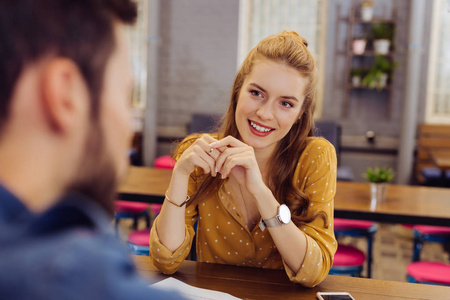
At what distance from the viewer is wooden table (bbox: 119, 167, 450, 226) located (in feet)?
7.30

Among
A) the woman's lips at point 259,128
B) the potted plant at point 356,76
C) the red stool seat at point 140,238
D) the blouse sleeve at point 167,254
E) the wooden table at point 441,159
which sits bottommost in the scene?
the red stool seat at point 140,238

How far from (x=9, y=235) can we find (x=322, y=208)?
115cm

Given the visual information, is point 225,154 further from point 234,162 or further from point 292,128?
point 292,128

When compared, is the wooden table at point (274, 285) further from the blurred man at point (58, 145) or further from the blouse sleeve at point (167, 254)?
the blurred man at point (58, 145)

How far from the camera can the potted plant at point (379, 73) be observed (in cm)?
533

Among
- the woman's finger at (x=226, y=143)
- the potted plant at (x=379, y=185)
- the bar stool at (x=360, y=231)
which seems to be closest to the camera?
the woman's finger at (x=226, y=143)

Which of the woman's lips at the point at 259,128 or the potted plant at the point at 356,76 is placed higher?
the potted plant at the point at 356,76

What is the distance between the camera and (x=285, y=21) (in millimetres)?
5910

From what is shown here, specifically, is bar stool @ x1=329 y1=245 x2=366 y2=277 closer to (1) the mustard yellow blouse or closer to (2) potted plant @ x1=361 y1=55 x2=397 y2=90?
(1) the mustard yellow blouse

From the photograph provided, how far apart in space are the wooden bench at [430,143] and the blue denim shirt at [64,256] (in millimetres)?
5414

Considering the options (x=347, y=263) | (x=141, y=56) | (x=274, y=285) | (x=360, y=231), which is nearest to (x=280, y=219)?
(x=274, y=285)

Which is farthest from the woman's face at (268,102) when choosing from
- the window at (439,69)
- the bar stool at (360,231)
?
the window at (439,69)

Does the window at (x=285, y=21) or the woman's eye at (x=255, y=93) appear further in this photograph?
the window at (x=285, y=21)

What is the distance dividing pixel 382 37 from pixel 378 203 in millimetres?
3492
